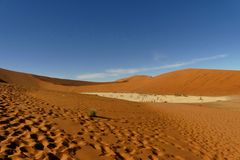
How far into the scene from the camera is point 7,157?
3.35 m

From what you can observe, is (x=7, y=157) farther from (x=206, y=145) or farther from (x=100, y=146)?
(x=206, y=145)

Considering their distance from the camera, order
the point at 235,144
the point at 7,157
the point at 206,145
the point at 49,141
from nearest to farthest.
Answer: the point at 7,157 → the point at 49,141 → the point at 206,145 → the point at 235,144

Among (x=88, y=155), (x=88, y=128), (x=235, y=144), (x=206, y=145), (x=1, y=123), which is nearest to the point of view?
(x=88, y=155)

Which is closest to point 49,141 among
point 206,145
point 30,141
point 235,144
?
point 30,141

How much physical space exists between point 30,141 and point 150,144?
3.32 metres

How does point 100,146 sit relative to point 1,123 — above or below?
below

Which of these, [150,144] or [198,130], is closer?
[150,144]

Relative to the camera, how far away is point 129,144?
17.0 feet

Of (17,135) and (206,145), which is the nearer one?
(17,135)

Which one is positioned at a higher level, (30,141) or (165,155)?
(30,141)

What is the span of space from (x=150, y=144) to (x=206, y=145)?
2495mm

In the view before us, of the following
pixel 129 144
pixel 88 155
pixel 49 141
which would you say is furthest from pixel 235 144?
pixel 49 141

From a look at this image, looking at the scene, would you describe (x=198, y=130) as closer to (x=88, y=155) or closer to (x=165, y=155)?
(x=165, y=155)

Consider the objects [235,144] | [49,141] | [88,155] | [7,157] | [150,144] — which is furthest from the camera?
[235,144]
